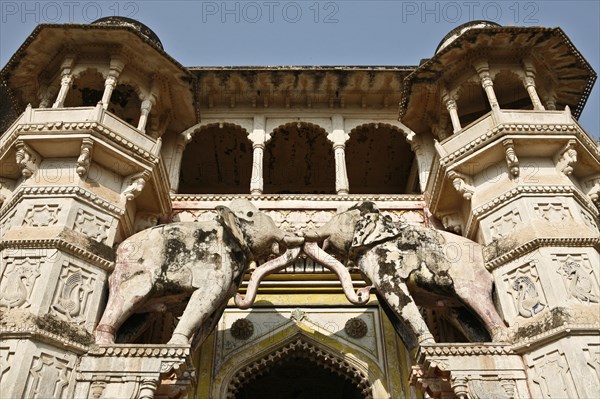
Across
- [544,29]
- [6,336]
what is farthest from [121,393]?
[544,29]

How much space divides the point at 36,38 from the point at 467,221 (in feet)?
27.4

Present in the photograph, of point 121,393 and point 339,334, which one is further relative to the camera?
point 339,334

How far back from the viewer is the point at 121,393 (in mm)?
7637

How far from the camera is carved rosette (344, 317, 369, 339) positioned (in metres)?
10.8

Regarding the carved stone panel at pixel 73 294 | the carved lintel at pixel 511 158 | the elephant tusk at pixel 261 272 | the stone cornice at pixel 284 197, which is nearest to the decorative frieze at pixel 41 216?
the carved stone panel at pixel 73 294

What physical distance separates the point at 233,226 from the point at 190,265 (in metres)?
0.86

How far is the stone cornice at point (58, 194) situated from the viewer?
30.2ft

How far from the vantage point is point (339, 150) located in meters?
13.2

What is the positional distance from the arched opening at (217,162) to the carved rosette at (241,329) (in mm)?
5846

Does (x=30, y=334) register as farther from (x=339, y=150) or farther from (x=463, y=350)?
(x=339, y=150)

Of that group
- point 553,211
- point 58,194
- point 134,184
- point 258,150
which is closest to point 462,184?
point 553,211

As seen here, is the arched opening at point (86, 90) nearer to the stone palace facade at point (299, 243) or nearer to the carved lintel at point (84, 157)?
the stone palace facade at point (299, 243)

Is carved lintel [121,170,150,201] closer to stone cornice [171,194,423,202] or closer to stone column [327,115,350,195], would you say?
stone cornice [171,194,423,202]

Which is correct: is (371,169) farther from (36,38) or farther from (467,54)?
(36,38)
